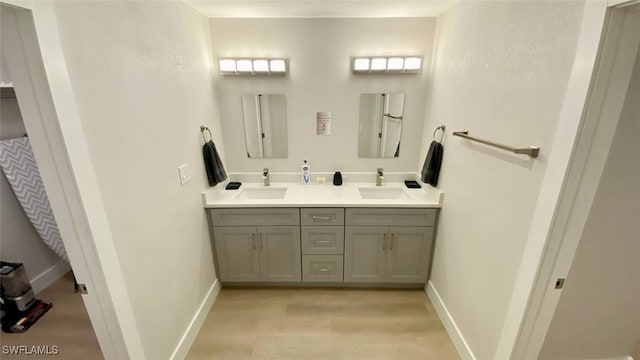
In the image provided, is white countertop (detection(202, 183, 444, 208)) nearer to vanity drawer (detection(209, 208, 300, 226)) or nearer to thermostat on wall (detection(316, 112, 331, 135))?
vanity drawer (detection(209, 208, 300, 226))

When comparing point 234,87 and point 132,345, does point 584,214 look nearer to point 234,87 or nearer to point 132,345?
point 132,345

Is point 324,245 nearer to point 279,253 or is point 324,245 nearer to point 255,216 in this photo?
point 279,253

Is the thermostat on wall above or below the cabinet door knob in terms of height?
above

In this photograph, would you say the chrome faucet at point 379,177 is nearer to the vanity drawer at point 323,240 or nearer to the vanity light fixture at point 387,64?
the vanity drawer at point 323,240

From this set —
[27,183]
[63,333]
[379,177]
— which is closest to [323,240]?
[379,177]

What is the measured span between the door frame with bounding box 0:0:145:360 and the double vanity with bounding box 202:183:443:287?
1.02 meters

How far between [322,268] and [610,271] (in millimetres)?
1790

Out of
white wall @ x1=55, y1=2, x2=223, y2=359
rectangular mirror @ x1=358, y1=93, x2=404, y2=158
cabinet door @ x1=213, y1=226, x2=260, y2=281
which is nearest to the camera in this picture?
white wall @ x1=55, y1=2, x2=223, y2=359

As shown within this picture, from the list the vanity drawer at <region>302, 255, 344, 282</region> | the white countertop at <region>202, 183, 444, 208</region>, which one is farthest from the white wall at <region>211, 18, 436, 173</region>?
the vanity drawer at <region>302, 255, 344, 282</region>

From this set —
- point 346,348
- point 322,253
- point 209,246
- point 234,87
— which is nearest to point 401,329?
point 346,348

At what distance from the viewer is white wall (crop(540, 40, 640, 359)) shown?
42.2 inches

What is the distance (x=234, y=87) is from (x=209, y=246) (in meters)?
1.42

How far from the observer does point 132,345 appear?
121 centimetres

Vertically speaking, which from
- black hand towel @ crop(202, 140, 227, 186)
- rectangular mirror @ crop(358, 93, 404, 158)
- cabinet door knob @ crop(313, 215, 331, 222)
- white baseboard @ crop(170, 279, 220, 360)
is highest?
rectangular mirror @ crop(358, 93, 404, 158)
